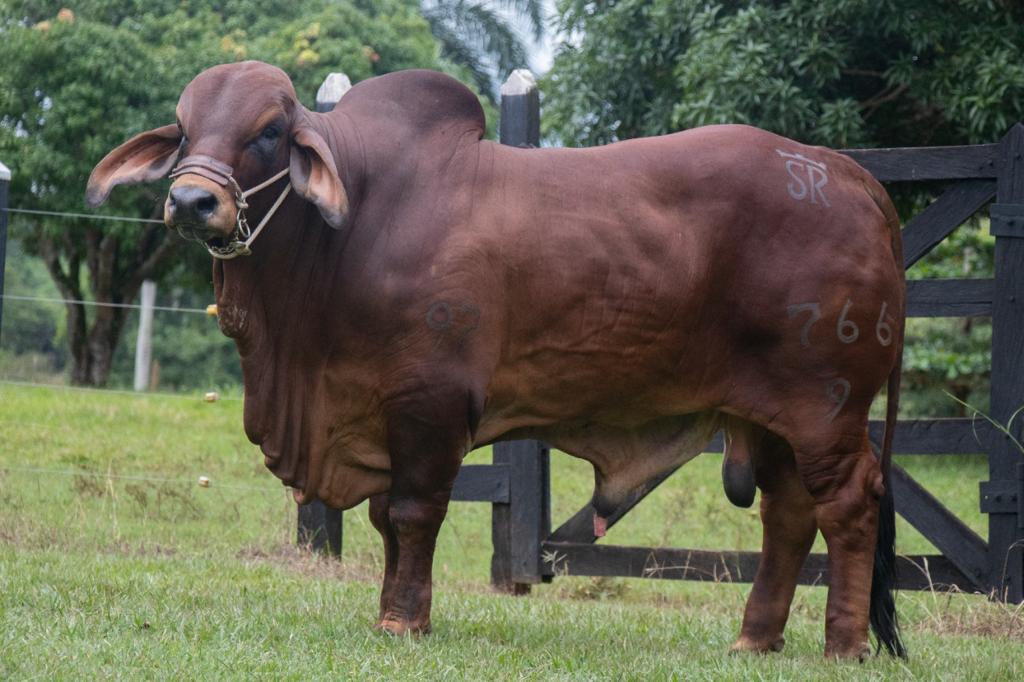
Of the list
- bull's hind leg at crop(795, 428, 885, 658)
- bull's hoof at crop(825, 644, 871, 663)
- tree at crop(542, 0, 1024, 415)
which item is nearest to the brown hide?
bull's hind leg at crop(795, 428, 885, 658)

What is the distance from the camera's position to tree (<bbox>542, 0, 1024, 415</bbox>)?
10.9 meters

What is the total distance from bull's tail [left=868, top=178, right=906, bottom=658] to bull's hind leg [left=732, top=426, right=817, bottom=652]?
10.5 inches

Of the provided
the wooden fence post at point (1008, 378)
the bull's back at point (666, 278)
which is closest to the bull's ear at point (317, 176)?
the bull's back at point (666, 278)

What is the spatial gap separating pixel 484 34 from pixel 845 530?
1016 inches

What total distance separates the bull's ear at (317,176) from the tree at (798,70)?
20.4 feet

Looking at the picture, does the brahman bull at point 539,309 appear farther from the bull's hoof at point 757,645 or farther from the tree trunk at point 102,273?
the tree trunk at point 102,273

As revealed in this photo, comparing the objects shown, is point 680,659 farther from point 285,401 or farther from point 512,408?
point 285,401

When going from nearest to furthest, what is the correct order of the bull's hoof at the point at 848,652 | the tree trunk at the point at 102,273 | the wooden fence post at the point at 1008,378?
the bull's hoof at the point at 848,652 < the wooden fence post at the point at 1008,378 < the tree trunk at the point at 102,273

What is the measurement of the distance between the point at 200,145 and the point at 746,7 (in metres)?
8.45

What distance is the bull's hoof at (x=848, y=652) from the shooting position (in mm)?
4891

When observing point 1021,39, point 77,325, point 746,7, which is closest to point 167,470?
point 746,7

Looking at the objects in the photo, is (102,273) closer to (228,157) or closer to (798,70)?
(798,70)

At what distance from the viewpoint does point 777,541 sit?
17.3 feet

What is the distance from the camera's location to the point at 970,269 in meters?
17.4
